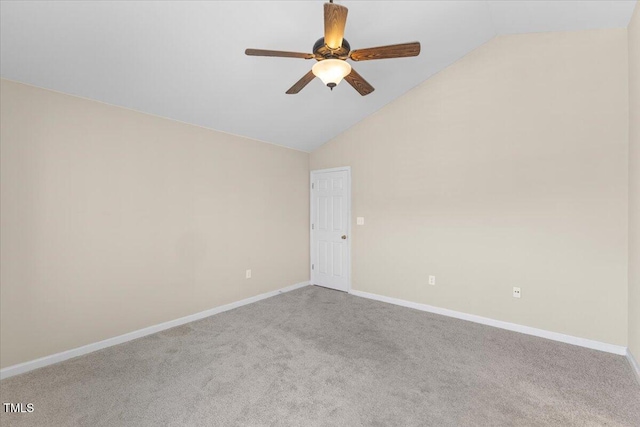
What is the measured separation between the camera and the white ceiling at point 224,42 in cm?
202

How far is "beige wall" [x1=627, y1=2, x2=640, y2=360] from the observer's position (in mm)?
2336

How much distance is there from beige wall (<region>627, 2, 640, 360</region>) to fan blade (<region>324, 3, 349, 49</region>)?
8.30ft

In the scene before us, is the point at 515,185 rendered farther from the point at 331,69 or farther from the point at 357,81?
the point at 331,69

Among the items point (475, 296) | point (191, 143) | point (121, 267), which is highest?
point (191, 143)

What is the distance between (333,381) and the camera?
7.37 feet

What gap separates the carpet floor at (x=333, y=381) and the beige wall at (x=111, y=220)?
0.38 metres

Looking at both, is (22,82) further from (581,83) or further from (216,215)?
(581,83)

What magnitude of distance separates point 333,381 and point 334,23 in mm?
2493

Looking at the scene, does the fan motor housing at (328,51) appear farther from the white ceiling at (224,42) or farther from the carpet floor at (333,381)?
the carpet floor at (333,381)

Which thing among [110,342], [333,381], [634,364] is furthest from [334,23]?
[634,364]

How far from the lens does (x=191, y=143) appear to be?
11.5 feet

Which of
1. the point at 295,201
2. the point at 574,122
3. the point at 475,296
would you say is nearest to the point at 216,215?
the point at 295,201

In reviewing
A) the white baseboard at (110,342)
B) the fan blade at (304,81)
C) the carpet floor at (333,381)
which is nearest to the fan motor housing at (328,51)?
the fan blade at (304,81)

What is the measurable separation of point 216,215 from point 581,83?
169 inches
